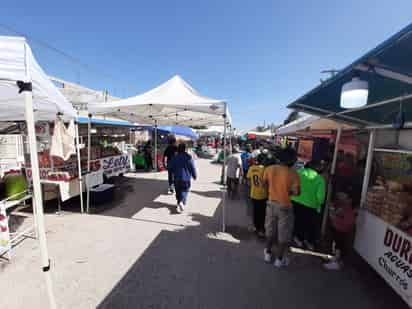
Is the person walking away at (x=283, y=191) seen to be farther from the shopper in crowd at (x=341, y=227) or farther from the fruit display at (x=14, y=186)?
the fruit display at (x=14, y=186)

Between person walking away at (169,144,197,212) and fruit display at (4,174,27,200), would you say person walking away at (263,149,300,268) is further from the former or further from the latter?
fruit display at (4,174,27,200)

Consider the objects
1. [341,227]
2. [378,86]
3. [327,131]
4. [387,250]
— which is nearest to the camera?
[378,86]

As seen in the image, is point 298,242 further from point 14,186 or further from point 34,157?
point 14,186

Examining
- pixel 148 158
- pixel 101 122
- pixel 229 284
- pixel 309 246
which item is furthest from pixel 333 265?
pixel 148 158

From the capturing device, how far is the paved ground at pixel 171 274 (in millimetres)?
2057

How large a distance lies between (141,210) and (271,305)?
11.9ft

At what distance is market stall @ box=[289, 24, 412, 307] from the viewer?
1520mm

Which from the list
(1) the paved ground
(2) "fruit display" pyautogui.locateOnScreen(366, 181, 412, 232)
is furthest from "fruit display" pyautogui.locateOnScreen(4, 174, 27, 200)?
(2) "fruit display" pyautogui.locateOnScreen(366, 181, 412, 232)

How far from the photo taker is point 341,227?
2.56 metres

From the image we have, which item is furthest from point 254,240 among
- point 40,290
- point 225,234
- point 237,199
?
point 40,290

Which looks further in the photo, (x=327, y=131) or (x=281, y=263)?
(x=327, y=131)

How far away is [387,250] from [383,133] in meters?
2.00

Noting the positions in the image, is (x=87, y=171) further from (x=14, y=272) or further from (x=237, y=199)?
(x=237, y=199)

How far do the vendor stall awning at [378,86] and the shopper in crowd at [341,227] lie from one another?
131 cm
